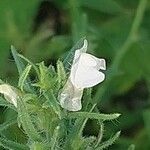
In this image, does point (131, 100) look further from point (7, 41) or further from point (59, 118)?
point (59, 118)

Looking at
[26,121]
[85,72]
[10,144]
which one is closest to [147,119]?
[10,144]

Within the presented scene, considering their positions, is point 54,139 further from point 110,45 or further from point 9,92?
point 110,45

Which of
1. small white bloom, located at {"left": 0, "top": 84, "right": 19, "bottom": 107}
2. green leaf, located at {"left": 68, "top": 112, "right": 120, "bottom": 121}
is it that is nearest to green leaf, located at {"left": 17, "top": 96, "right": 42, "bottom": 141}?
small white bloom, located at {"left": 0, "top": 84, "right": 19, "bottom": 107}

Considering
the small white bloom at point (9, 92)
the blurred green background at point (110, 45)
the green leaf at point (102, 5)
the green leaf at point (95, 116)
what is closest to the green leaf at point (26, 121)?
the small white bloom at point (9, 92)

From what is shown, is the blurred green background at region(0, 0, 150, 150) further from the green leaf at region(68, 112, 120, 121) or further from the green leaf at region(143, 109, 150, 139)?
Result: the green leaf at region(68, 112, 120, 121)

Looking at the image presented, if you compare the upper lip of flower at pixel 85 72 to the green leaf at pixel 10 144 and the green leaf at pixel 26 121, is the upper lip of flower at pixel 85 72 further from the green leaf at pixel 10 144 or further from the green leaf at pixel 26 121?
the green leaf at pixel 10 144

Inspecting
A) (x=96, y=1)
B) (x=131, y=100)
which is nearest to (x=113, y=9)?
(x=96, y=1)
